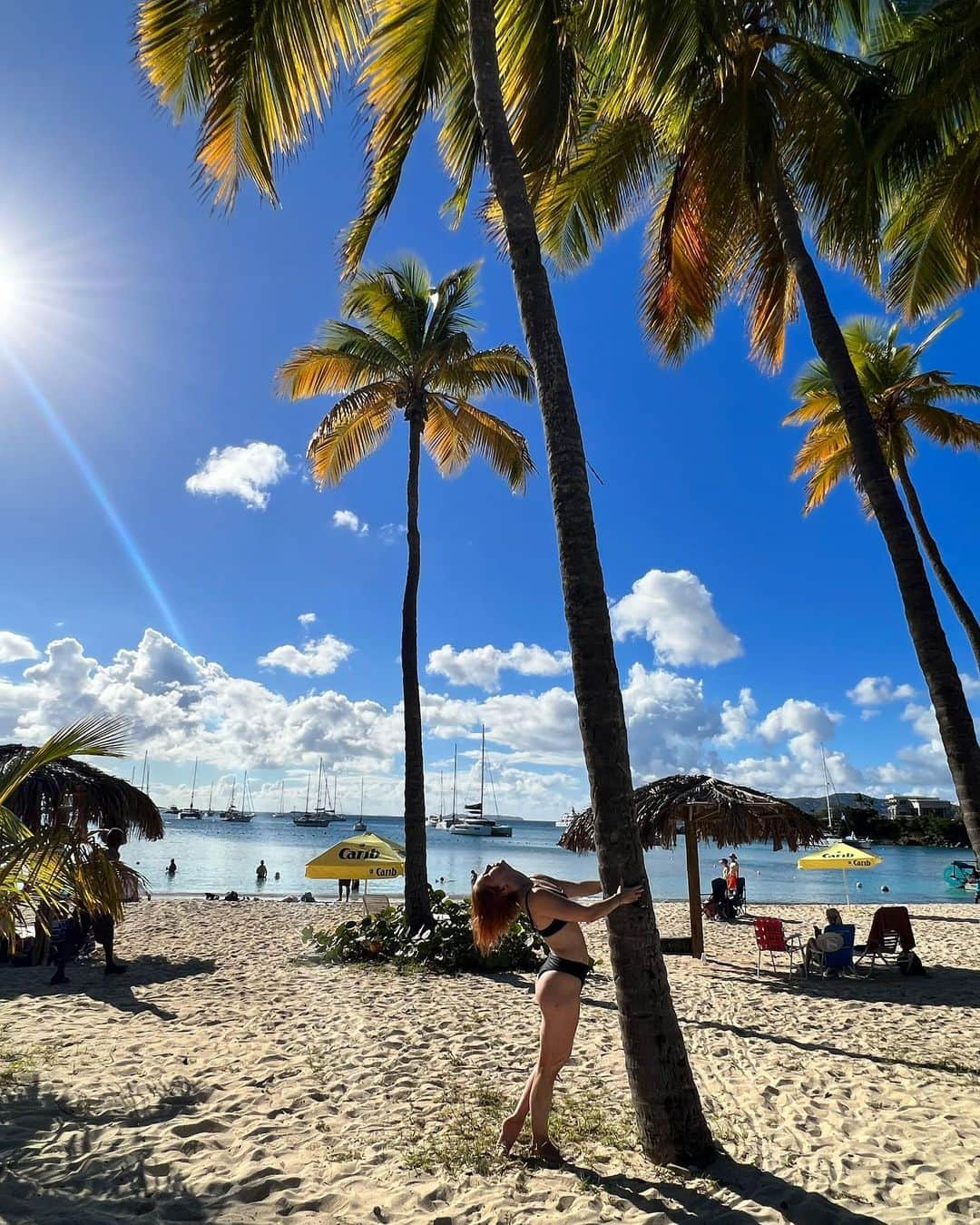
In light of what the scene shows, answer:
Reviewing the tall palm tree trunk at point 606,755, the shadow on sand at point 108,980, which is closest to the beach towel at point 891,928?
the tall palm tree trunk at point 606,755

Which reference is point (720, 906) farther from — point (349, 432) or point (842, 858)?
point (349, 432)

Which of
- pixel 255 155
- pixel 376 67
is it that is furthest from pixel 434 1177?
pixel 376 67

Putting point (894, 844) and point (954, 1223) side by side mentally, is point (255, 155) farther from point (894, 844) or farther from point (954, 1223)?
point (894, 844)

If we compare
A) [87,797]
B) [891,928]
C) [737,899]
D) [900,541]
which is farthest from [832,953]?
[87,797]

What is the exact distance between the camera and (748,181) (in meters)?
7.46

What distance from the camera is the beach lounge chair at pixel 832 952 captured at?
10125 millimetres

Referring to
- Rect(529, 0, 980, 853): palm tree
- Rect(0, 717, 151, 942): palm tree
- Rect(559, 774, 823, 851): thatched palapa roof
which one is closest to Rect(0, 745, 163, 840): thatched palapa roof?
Rect(0, 717, 151, 942): palm tree

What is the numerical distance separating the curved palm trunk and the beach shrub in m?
0.34

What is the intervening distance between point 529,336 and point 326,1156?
518 centimetres

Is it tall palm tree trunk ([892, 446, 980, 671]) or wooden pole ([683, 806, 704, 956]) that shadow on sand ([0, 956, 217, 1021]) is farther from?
tall palm tree trunk ([892, 446, 980, 671])

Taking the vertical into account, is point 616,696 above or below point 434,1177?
above

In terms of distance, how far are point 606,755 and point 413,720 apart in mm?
8368

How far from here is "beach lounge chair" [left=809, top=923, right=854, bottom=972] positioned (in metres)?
10.1

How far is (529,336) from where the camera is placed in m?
4.97
